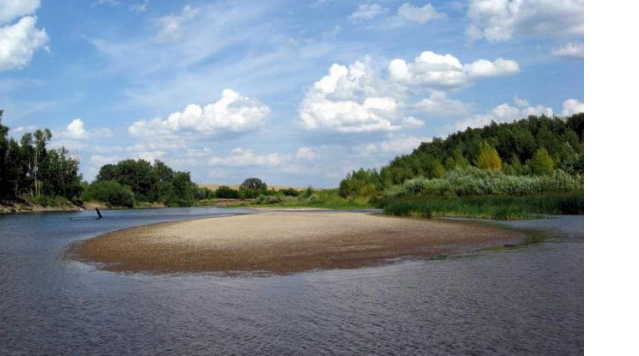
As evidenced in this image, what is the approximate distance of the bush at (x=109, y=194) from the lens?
10712 cm

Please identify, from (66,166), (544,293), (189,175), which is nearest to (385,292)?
(544,293)

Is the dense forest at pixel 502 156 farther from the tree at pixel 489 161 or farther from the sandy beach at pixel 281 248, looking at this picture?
the sandy beach at pixel 281 248

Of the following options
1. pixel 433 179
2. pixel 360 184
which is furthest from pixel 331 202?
pixel 433 179

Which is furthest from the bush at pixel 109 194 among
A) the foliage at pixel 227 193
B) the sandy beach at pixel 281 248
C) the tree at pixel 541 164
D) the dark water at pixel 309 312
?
the dark water at pixel 309 312

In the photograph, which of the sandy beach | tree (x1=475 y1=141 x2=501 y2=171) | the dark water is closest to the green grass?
tree (x1=475 y1=141 x2=501 y2=171)

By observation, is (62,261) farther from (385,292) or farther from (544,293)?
(544,293)

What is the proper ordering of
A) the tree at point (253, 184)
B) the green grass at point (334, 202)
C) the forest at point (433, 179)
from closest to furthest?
the forest at point (433, 179)
the green grass at point (334, 202)
the tree at point (253, 184)

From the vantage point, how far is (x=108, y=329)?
823 cm

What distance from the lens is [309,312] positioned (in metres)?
9.02

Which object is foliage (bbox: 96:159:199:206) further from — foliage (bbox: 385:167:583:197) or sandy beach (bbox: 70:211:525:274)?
sandy beach (bbox: 70:211:525:274)

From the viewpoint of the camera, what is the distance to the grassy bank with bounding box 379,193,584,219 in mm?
35656

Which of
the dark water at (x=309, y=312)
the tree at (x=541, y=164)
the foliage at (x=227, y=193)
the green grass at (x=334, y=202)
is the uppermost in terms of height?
the tree at (x=541, y=164)

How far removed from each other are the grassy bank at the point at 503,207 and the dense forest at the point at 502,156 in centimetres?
1649

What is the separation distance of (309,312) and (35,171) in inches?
3624
